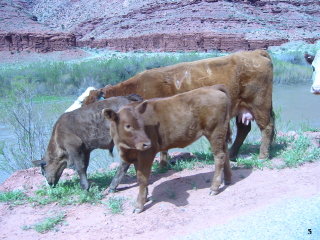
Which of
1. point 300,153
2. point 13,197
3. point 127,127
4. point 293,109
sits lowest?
point 293,109

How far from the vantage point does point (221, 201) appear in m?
5.44

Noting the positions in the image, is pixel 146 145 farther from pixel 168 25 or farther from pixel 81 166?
pixel 168 25

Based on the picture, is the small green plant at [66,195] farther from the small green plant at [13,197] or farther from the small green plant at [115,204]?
the small green plant at [115,204]

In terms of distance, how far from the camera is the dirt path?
15.8 ft

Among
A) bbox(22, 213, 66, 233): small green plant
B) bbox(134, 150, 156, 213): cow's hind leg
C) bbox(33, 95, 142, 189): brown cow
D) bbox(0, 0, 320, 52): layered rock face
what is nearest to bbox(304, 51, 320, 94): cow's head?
bbox(33, 95, 142, 189): brown cow

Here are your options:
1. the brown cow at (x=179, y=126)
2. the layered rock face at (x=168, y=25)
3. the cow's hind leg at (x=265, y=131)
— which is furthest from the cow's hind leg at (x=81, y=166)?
the layered rock face at (x=168, y=25)

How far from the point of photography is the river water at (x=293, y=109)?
1311cm

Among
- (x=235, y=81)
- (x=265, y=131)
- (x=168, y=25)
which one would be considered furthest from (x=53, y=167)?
(x=168, y=25)

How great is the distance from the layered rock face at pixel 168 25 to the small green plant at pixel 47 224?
50017 mm

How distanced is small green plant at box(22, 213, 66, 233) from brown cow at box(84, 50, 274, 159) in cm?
280

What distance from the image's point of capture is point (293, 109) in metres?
17.5

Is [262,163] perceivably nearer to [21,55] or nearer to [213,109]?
[213,109]

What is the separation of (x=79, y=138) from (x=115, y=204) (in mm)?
1487

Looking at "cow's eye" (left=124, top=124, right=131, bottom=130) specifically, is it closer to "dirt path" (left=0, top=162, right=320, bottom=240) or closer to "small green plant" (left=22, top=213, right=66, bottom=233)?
"dirt path" (left=0, top=162, right=320, bottom=240)
